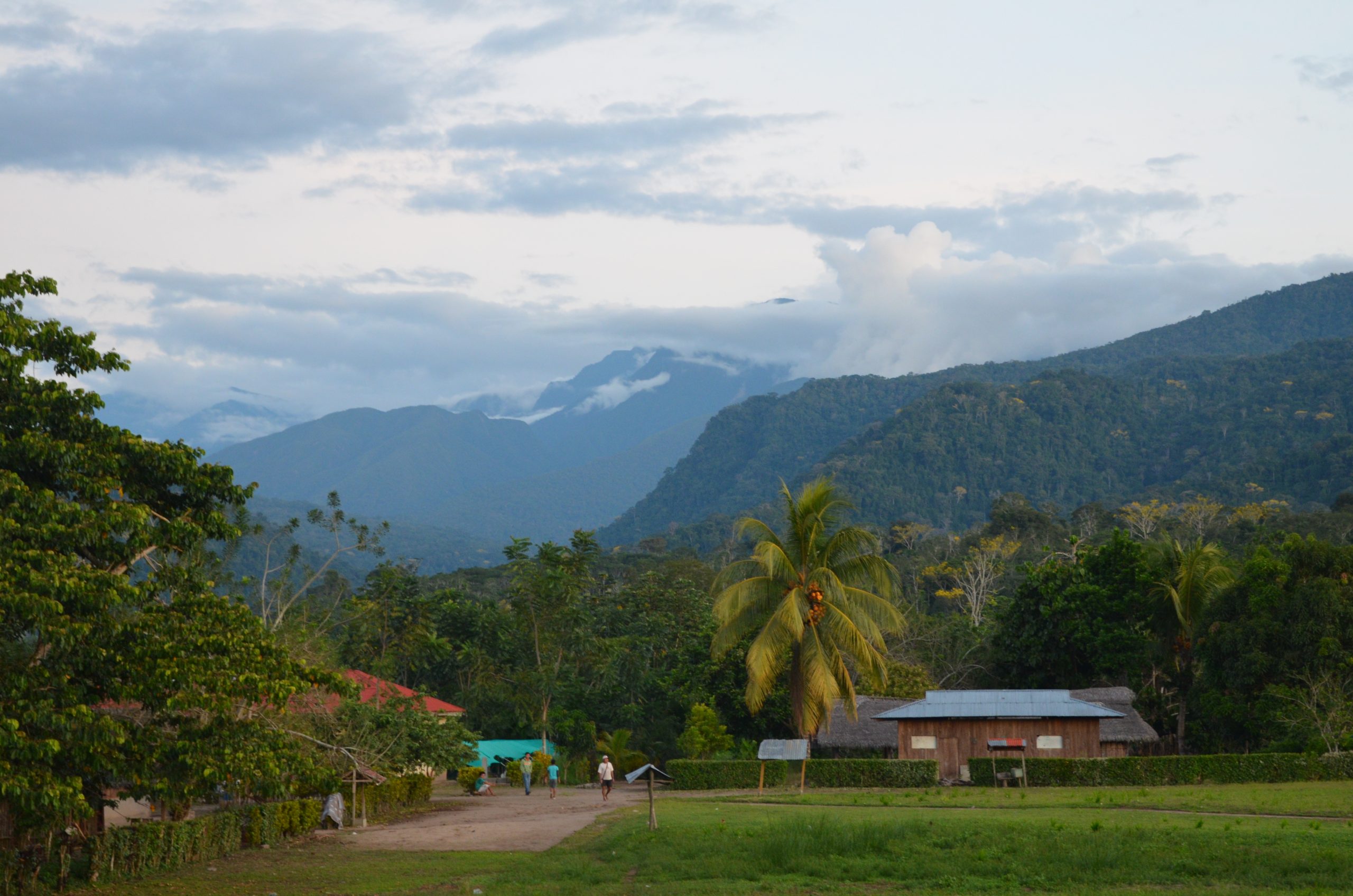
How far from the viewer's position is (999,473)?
173 meters

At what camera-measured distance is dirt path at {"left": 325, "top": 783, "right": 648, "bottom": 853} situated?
22.3 meters

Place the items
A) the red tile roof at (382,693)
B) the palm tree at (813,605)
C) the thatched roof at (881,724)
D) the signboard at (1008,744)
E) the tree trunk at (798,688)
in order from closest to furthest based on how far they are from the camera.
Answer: the palm tree at (813,605) < the red tile roof at (382,693) < the tree trunk at (798,688) < the signboard at (1008,744) < the thatched roof at (881,724)

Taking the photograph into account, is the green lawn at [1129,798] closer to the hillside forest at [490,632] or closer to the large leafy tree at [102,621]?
the hillside forest at [490,632]

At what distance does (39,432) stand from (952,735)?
2670 cm

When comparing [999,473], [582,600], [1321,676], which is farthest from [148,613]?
[999,473]

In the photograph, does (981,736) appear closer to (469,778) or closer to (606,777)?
(606,777)

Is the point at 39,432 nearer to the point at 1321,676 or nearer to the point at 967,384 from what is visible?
the point at 1321,676

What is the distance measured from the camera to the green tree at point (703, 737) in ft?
128

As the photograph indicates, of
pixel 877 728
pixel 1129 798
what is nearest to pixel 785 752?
pixel 877 728

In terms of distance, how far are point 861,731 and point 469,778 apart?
42.6ft

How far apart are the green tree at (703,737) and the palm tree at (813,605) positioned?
5.65 m

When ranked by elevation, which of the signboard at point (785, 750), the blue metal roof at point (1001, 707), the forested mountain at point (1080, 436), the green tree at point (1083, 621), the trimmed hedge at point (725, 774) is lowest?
the trimmed hedge at point (725, 774)

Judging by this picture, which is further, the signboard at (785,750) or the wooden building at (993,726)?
the wooden building at (993,726)

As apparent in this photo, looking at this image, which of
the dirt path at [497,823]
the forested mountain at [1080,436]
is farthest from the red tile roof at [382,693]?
the forested mountain at [1080,436]
